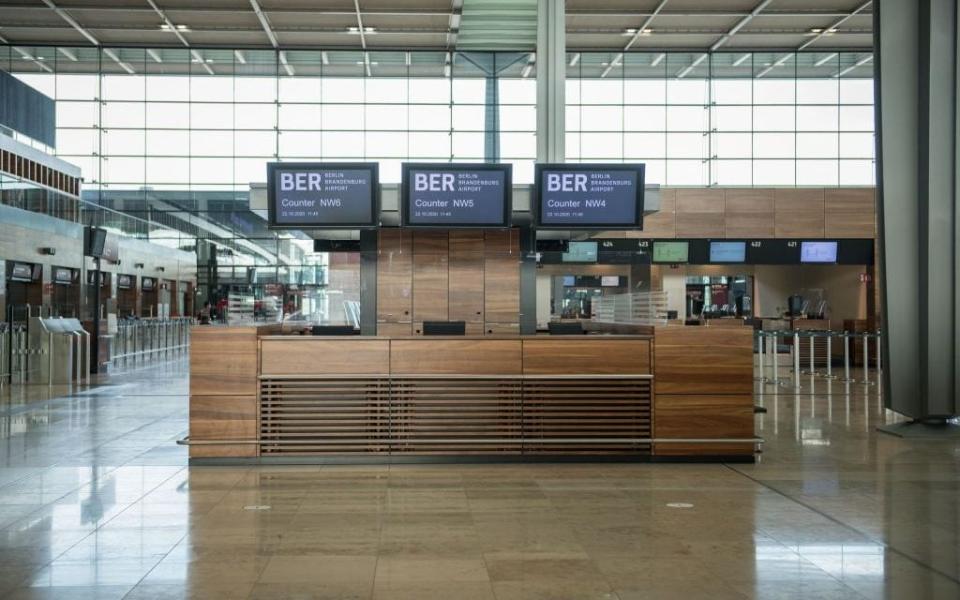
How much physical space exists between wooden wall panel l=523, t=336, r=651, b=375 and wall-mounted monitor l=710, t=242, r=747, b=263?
14.9 metres

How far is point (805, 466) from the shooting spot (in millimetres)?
8031

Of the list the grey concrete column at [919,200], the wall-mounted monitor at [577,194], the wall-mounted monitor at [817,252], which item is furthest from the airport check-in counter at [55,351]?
the wall-mounted monitor at [817,252]

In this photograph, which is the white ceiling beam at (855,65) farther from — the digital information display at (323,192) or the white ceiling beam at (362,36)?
the digital information display at (323,192)

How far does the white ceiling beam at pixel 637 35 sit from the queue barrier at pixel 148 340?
14085 mm

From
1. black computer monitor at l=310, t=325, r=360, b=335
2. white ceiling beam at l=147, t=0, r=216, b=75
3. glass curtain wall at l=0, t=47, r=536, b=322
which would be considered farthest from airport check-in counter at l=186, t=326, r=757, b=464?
glass curtain wall at l=0, t=47, r=536, b=322

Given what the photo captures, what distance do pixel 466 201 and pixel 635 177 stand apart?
1989 mm

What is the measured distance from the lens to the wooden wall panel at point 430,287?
1183 cm

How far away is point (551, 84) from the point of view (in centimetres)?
1225

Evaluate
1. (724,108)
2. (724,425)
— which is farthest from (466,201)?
(724,108)

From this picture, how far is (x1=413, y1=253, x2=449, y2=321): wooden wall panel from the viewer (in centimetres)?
1183

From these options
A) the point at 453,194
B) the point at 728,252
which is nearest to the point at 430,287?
the point at 453,194

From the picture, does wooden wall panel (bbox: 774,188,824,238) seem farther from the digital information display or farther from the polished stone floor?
the digital information display

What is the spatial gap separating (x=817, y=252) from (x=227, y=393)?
18418 millimetres

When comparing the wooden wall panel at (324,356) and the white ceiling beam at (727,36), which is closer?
the wooden wall panel at (324,356)
